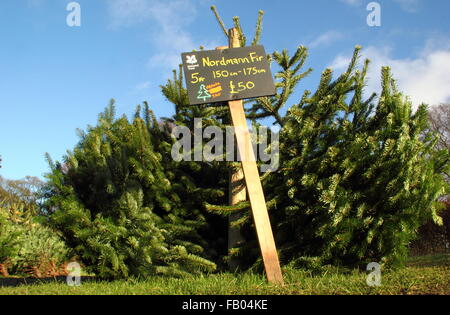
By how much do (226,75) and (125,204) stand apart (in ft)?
6.99

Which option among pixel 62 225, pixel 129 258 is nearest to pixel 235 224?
pixel 129 258

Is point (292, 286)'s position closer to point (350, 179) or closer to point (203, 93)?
point (350, 179)

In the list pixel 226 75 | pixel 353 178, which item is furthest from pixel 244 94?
pixel 353 178

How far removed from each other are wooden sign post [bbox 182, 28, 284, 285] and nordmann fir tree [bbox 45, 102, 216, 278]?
0.90m

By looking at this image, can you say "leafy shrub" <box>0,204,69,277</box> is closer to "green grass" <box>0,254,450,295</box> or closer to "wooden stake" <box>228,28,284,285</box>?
"green grass" <box>0,254,450,295</box>

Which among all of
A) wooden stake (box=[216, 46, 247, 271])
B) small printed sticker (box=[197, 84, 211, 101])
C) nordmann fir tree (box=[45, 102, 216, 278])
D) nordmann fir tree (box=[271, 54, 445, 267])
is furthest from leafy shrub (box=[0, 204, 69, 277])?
nordmann fir tree (box=[271, 54, 445, 267])

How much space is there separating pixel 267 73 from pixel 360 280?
2752 mm

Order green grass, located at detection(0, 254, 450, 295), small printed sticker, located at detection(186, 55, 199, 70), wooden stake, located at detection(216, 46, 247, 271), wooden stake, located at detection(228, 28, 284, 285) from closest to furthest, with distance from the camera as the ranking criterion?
green grass, located at detection(0, 254, 450, 295) → wooden stake, located at detection(228, 28, 284, 285) → small printed sticker, located at detection(186, 55, 199, 70) → wooden stake, located at detection(216, 46, 247, 271)

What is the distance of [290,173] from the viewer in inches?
211

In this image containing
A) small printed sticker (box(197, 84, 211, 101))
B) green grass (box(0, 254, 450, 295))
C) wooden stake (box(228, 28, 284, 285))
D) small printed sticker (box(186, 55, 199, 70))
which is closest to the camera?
green grass (box(0, 254, 450, 295))

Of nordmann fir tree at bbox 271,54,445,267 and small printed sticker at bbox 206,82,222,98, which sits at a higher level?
small printed sticker at bbox 206,82,222,98

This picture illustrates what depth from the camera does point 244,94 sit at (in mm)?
5004

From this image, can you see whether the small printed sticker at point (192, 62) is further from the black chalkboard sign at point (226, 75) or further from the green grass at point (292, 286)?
the green grass at point (292, 286)

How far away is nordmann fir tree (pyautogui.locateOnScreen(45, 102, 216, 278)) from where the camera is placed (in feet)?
16.2
